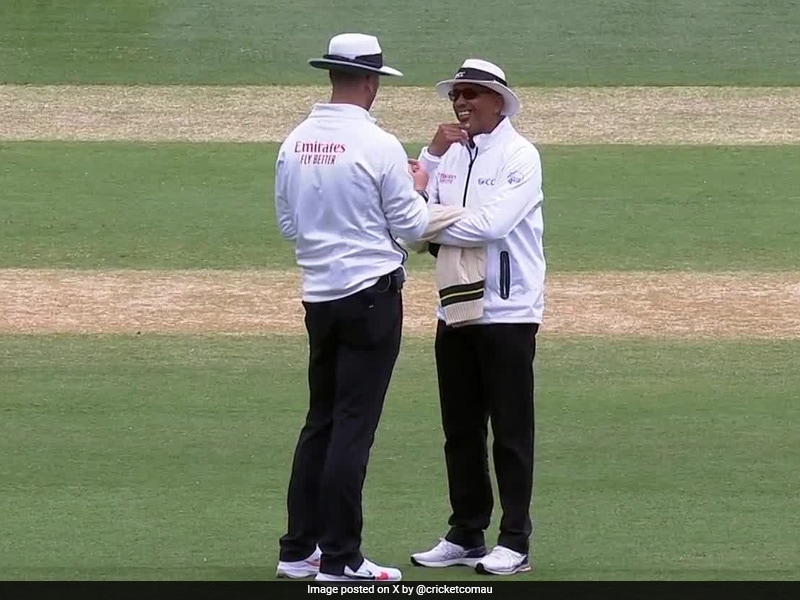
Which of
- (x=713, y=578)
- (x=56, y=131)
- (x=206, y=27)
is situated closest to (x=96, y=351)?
(x=713, y=578)

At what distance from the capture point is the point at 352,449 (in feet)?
20.7

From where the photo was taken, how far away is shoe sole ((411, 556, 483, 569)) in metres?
6.77

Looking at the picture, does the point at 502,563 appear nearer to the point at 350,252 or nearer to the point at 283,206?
the point at 350,252

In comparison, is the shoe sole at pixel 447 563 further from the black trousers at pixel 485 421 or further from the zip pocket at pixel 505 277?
the zip pocket at pixel 505 277

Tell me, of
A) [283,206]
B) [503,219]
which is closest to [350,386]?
[283,206]

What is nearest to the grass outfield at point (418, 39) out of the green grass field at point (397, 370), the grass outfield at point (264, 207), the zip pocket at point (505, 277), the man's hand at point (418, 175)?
the green grass field at point (397, 370)

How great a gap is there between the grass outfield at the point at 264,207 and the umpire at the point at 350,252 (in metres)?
7.81

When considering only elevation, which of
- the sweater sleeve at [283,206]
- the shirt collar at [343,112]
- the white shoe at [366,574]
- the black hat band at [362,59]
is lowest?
the white shoe at [366,574]

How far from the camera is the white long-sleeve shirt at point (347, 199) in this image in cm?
620

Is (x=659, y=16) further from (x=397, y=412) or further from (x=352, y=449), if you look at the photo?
(x=352, y=449)

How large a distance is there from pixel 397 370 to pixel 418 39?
11685mm

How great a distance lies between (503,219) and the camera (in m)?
6.47

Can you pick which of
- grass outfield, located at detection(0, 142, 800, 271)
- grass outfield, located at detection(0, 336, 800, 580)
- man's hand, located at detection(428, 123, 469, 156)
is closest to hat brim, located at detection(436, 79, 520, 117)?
man's hand, located at detection(428, 123, 469, 156)
